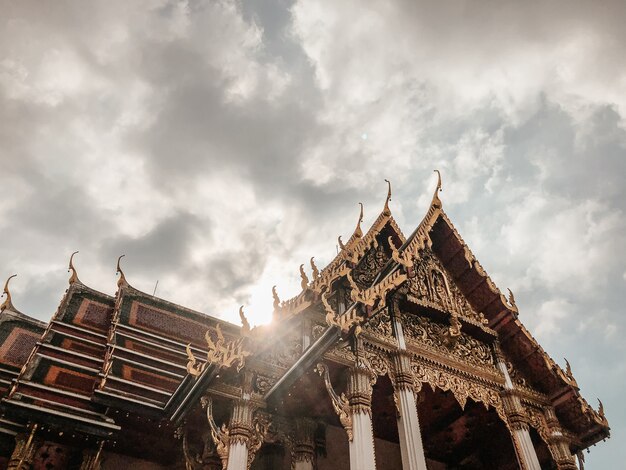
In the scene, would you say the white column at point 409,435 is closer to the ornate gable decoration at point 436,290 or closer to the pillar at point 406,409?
the pillar at point 406,409

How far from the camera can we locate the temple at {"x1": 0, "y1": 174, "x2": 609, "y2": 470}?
6938 mm

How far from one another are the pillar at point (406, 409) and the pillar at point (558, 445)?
11.0ft

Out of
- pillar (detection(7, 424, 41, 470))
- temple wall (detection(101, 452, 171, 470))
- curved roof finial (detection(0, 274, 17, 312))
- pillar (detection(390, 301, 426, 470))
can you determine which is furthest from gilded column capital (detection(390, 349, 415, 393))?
curved roof finial (detection(0, 274, 17, 312))

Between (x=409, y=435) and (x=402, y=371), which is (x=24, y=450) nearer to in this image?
(x=409, y=435)

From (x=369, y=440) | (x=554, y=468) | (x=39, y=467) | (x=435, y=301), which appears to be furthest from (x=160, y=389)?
(x=554, y=468)

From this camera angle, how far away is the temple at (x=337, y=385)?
6.94m

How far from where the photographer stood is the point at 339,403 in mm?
6828

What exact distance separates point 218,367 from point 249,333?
648 mm

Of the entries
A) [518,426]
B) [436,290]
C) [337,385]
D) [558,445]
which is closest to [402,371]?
[337,385]

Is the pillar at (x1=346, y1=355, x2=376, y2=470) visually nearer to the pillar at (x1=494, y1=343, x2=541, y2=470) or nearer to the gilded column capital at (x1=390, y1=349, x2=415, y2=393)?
the gilded column capital at (x1=390, y1=349, x2=415, y2=393)

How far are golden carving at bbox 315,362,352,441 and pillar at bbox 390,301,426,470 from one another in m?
0.88

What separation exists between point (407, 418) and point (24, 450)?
6204mm

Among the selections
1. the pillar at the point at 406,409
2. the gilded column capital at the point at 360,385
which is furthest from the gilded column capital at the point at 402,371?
the gilded column capital at the point at 360,385

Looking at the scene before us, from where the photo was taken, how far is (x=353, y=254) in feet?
27.0
